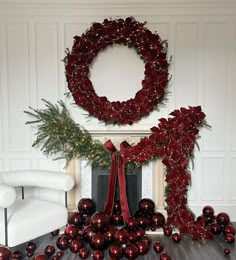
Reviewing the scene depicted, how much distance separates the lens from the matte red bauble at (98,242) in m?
2.70

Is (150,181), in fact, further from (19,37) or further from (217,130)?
(19,37)

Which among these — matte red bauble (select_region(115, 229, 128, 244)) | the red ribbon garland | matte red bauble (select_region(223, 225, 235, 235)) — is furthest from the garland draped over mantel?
Answer: matte red bauble (select_region(115, 229, 128, 244))

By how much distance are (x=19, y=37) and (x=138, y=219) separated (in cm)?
238

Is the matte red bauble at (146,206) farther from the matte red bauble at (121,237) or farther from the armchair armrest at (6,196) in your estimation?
the armchair armrest at (6,196)

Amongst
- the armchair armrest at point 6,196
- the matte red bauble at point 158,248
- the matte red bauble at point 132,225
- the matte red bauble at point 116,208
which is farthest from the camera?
the matte red bauble at point 116,208

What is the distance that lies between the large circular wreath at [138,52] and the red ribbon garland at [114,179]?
339 mm

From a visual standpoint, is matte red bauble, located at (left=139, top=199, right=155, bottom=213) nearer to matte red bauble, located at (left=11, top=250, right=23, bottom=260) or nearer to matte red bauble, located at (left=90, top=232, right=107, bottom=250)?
matte red bauble, located at (left=90, top=232, right=107, bottom=250)

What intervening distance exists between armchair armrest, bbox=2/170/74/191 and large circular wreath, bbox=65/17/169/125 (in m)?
0.89

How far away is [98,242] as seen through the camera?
2701 millimetres

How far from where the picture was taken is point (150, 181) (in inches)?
143

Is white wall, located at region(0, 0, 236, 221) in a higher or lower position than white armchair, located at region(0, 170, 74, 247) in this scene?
higher

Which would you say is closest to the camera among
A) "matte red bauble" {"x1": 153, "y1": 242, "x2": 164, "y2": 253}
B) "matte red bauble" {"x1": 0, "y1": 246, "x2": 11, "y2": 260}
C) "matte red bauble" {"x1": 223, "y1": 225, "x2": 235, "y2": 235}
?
"matte red bauble" {"x1": 0, "y1": 246, "x2": 11, "y2": 260}

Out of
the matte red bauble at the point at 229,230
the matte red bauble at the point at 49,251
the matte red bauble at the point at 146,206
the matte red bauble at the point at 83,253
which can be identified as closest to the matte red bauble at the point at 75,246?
the matte red bauble at the point at 83,253

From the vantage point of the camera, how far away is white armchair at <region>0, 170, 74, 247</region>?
2.32 m
